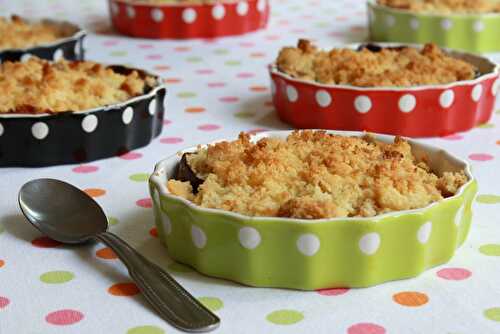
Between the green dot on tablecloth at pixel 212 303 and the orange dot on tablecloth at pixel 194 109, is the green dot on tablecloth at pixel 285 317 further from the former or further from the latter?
the orange dot on tablecloth at pixel 194 109

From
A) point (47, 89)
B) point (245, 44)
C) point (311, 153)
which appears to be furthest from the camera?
point (245, 44)

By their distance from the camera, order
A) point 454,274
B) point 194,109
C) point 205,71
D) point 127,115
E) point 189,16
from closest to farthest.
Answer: point 454,274 → point 127,115 → point 194,109 → point 205,71 → point 189,16

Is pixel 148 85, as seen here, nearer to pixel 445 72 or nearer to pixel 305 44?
pixel 305 44

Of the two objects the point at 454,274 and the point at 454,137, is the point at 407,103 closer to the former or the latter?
the point at 454,137

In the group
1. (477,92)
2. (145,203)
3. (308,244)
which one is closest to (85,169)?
(145,203)

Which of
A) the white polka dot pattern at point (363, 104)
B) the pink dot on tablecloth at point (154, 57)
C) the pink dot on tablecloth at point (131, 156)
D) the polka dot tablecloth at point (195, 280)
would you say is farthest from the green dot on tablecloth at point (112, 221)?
the pink dot on tablecloth at point (154, 57)

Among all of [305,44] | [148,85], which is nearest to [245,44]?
[305,44]

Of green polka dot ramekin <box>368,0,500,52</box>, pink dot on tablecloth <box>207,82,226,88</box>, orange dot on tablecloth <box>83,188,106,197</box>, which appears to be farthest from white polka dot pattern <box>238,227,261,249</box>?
green polka dot ramekin <box>368,0,500,52</box>
